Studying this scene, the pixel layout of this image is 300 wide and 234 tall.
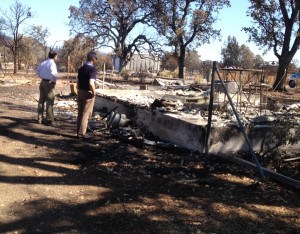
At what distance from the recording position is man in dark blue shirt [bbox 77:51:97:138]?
26.7ft

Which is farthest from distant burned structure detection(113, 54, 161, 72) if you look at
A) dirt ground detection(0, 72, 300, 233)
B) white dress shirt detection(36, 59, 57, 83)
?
dirt ground detection(0, 72, 300, 233)

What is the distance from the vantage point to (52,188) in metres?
5.25

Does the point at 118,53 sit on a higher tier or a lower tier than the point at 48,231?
higher

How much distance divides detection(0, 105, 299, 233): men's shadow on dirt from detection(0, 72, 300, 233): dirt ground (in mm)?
10

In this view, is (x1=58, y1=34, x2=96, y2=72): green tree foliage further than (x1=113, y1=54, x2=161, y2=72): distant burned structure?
No

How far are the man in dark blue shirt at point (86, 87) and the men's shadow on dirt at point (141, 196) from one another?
61cm

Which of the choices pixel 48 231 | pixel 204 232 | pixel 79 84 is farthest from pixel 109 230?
pixel 79 84

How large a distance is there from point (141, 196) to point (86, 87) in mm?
3626

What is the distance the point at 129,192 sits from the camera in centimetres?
535

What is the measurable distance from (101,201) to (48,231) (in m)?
1.03

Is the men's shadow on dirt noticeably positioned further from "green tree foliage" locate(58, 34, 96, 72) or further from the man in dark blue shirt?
"green tree foliage" locate(58, 34, 96, 72)

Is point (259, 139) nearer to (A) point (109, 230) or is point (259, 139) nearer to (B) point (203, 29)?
(A) point (109, 230)

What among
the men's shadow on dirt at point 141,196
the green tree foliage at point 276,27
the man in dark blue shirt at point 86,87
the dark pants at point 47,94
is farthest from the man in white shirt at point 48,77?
the green tree foliage at point 276,27

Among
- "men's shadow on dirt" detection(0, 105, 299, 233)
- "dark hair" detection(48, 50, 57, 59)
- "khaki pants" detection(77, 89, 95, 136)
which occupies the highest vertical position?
"dark hair" detection(48, 50, 57, 59)
